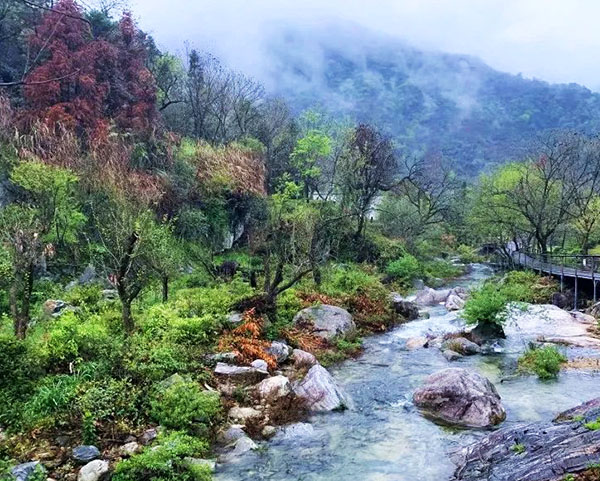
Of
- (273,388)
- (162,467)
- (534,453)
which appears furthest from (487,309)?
(162,467)

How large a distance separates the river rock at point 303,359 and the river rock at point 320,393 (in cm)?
196

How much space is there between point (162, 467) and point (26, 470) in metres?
2.33

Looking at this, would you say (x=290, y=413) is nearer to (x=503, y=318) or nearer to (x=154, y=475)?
(x=154, y=475)

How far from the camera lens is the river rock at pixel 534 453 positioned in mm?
7422

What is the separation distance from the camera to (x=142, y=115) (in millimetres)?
33031

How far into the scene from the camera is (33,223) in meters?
16.8

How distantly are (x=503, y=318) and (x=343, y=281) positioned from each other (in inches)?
338

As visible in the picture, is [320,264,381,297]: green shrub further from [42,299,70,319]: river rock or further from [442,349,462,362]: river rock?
[42,299,70,319]: river rock

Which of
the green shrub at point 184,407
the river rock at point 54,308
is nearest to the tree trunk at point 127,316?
the green shrub at point 184,407

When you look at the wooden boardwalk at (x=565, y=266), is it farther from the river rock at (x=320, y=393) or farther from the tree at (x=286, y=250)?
the river rock at (x=320, y=393)

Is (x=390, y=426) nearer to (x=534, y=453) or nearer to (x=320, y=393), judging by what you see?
(x=320, y=393)

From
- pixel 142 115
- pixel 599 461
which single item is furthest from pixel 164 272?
pixel 142 115

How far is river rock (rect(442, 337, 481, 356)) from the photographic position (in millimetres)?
18297

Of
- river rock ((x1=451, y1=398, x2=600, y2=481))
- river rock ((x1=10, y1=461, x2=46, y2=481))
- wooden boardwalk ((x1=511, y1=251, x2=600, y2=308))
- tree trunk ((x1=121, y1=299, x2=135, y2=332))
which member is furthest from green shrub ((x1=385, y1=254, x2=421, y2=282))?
river rock ((x1=10, y1=461, x2=46, y2=481))
